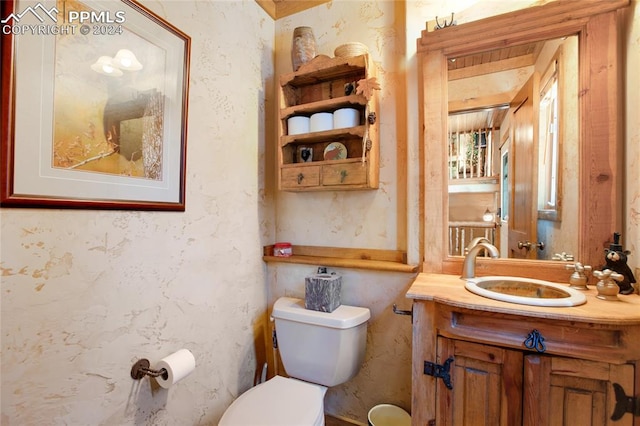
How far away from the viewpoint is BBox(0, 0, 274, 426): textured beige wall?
2.47 feet

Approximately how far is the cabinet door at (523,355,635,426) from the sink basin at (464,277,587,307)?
16 centimetres

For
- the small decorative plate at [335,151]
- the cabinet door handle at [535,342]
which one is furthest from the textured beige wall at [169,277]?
the cabinet door handle at [535,342]

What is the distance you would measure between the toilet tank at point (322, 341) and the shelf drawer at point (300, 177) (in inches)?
24.5

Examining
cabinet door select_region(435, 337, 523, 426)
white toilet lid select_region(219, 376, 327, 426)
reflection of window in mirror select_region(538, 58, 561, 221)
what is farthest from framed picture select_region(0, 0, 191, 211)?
reflection of window in mirror select_region(538, 58, 561, 221)

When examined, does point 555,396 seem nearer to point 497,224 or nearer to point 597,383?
point 597,383

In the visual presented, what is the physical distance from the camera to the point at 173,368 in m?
0.99

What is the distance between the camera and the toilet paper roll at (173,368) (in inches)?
38.9

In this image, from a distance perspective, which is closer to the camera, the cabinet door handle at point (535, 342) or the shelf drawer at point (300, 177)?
the cabinet door handle at point (535, 342)

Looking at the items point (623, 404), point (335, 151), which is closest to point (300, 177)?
point (335, 151)

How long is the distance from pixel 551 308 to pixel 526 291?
294 millimetres

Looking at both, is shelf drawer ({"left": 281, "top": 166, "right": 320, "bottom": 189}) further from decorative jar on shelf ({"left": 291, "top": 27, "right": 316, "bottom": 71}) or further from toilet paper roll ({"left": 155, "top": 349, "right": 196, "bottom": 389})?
toilet paper roll ({"left": 155, "top": 349, "right": 196, "bottom": 389})

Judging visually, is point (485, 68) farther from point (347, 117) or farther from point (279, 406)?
point (279, 406)

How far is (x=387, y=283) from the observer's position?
1409 millimetres

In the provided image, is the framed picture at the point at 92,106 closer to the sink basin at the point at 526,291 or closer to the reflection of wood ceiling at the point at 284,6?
the reflection of wood ceiling at the point at 284,6
